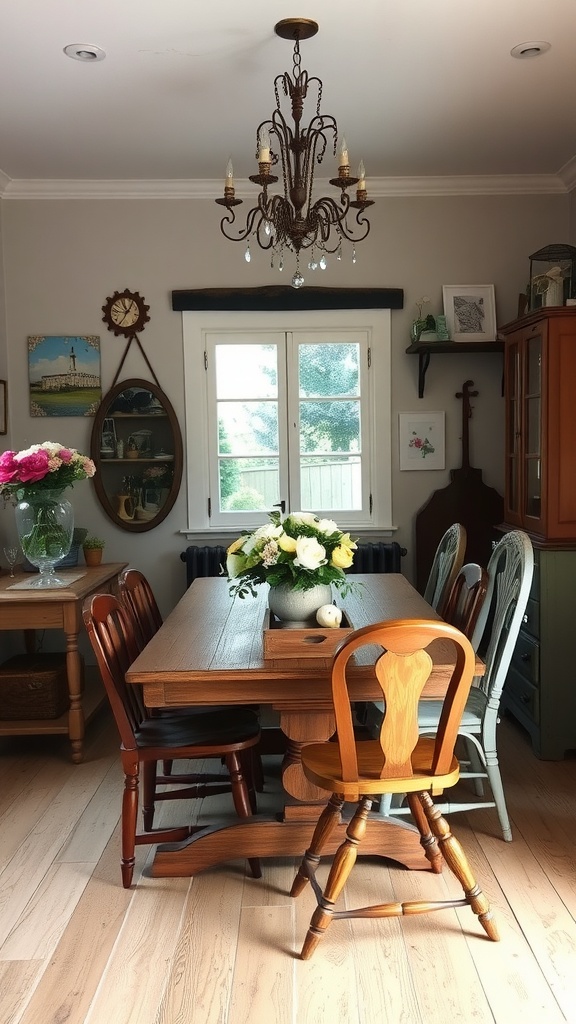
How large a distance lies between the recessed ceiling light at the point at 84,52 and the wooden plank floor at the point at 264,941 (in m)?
2.69

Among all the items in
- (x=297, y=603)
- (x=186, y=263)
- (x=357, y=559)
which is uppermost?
(x=186, y=263)

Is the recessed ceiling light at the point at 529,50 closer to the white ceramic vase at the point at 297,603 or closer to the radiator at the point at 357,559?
the white ceramic vase at the point at 297,603

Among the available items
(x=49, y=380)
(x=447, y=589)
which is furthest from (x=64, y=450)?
(x=447, y=589)

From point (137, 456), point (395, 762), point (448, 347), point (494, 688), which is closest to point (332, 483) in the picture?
point (448, 347)

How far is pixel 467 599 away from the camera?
2.77 metres

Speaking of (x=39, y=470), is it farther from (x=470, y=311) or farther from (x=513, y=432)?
(x=470, y=311)

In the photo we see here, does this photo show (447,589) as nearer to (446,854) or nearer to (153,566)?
(446,854)

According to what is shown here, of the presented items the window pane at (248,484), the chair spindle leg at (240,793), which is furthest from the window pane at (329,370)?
the chair spindle leg at (240,793)

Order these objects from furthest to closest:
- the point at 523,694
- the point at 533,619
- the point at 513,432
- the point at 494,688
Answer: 1. the point at 513,432
2. the point at 523,694
3. the point at 533,619
4. the point at 494,688

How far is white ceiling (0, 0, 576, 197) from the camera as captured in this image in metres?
2.81

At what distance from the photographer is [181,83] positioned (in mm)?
3297

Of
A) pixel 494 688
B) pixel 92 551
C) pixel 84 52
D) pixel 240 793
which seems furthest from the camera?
pixel 92 551

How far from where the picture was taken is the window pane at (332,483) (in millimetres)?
4668

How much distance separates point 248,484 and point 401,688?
2.73 meters
